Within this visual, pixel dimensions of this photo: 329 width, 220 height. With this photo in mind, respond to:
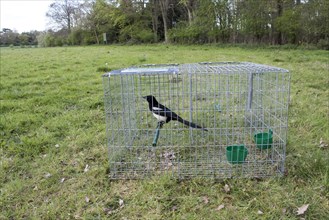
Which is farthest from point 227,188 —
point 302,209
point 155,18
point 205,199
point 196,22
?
point 155,18

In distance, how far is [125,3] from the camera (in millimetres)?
21438

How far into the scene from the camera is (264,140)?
2.59 meters

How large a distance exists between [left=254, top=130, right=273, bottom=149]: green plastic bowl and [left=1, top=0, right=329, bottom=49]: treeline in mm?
11228

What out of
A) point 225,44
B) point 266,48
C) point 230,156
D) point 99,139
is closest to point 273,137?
point 230,156

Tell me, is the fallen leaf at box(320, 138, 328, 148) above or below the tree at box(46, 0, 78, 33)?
below

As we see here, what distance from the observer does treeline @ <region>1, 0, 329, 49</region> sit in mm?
12250

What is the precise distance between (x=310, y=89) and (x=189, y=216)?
421cm

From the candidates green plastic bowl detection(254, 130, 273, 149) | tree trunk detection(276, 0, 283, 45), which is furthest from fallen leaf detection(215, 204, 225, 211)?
tree trunk detection(276, 0, 283, 45)

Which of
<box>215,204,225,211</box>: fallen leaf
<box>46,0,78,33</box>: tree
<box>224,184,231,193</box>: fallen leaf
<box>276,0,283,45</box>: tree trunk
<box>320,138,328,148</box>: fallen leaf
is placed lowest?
<box>215,204,225,211</box>: fallen leaf

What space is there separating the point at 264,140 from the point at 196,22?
52.0ft

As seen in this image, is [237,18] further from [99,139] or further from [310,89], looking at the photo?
[99,139]

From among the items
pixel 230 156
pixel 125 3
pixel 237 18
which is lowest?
pixel 230 156

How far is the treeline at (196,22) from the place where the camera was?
12.2 m

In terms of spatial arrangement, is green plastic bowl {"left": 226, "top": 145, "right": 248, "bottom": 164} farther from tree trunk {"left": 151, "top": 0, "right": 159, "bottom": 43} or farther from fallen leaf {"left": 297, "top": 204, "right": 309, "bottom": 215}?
tree trunk {"left": 151, "top": 0, "right": 159, "bottom": 43}
